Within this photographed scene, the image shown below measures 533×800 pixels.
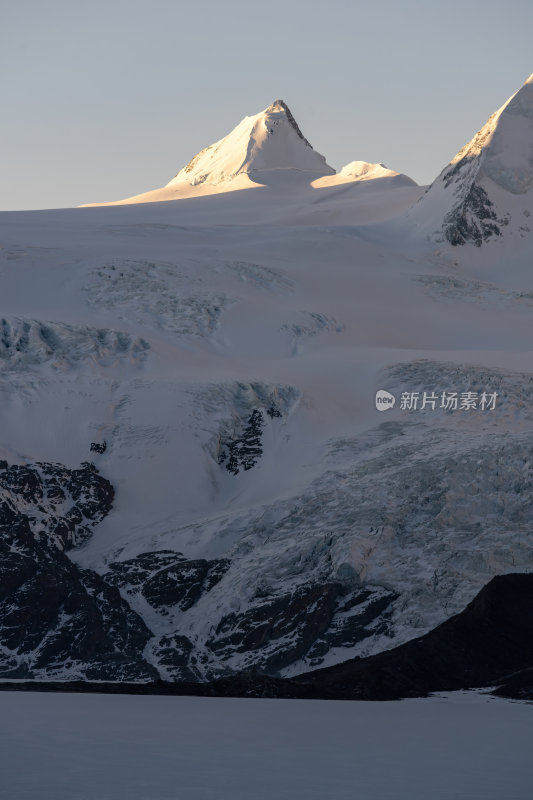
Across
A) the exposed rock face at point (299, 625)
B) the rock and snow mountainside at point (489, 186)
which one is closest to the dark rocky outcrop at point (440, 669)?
the exposed rock face at point (299, 625)

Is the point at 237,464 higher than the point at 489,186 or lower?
lower

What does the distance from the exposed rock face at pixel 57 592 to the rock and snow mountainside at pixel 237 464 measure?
0.09m

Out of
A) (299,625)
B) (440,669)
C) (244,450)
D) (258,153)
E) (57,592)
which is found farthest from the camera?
(258,153)

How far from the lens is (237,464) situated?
4847 centimetres

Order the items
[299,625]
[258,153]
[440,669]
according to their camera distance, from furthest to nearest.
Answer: [258,153] → [299,625] → [440,669]

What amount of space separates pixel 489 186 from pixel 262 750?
273 ft

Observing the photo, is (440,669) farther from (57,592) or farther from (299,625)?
(57,592)

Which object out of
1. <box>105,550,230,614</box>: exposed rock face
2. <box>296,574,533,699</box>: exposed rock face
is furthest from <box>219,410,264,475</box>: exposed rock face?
<box>296,574,533,699</box>: exposed rock face

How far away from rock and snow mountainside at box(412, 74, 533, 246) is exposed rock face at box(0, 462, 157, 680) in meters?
53.6

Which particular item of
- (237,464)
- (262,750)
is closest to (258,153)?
(237,464)

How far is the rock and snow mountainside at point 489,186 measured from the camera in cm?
9219

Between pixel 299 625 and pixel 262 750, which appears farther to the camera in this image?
pixel 299 625

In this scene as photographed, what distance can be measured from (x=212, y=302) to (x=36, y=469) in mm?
19839

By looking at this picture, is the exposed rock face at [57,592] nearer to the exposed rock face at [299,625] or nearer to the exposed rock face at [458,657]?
the exposed rock face at [299,625]
